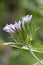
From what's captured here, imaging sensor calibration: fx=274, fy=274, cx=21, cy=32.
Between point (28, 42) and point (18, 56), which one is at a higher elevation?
point (18, 56)

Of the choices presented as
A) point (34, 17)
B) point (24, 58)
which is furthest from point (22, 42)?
point (34, 17)

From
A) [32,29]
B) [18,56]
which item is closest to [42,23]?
[18,56]

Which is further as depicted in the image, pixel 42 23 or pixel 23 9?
pixel 23 9

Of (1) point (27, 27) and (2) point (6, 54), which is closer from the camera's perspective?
(1) point (27, 27)

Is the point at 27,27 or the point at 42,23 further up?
the point at 42,23

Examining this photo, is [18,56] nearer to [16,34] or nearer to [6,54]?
[6,54]

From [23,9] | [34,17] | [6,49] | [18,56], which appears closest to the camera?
[18,56]

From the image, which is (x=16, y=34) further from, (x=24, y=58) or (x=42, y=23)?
(x=42, y=23)

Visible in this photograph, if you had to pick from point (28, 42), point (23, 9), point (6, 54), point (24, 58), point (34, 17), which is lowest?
point (28, 42)

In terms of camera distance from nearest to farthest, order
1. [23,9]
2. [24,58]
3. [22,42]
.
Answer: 1. [22,42]
2. [24,58]
3. [23,9]
